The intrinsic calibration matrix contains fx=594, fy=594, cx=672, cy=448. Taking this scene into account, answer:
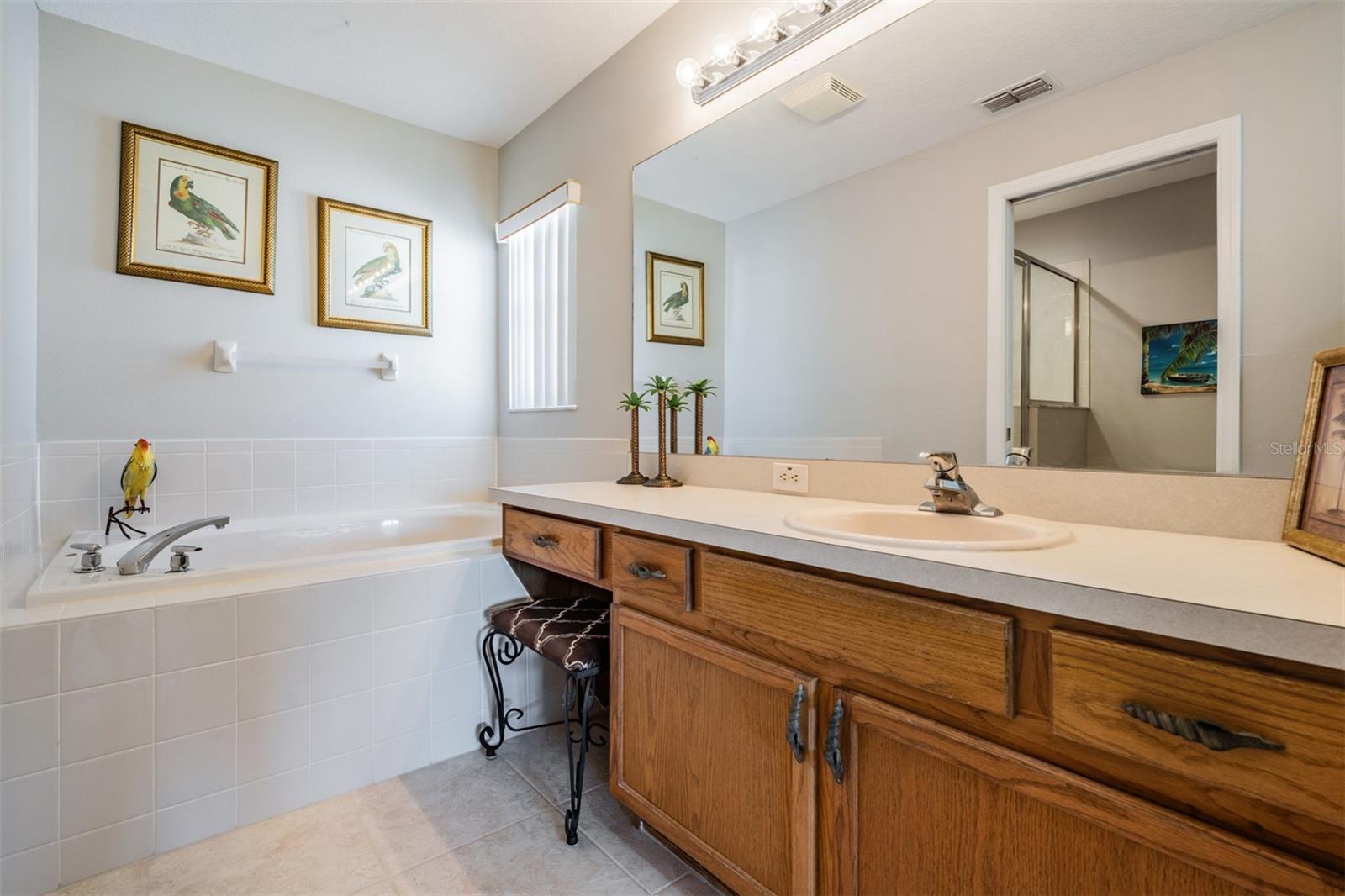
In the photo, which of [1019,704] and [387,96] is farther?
[387,96]

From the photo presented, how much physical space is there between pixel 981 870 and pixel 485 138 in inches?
131

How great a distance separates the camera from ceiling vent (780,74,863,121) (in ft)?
5.05

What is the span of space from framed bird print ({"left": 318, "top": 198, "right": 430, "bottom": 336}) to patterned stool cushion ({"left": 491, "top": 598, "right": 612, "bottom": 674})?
1.60 m

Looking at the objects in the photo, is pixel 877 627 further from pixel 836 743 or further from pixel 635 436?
pixel 635 436

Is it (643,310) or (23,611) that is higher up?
(643,310)

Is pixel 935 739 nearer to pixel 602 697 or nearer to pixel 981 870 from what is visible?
pixel 981 870

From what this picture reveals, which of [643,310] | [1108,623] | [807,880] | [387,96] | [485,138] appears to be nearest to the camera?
[1108,623]

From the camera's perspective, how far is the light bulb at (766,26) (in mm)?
1632

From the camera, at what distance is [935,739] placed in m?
0.83

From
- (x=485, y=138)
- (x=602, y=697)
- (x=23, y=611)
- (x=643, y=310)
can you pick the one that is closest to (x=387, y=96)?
(x=485, y=138)

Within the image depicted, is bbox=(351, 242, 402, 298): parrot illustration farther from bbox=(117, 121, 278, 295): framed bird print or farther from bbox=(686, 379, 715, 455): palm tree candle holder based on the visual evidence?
bbox=(686, 379, 715, 455): palm tree candle holder

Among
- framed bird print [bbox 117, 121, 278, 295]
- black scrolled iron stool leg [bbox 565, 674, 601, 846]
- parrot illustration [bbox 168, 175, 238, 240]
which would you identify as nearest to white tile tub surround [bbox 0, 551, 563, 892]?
black scrolled iron stool leg [bbox 565, 674, 601, 846]

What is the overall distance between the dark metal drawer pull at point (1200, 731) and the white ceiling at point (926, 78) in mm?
1095

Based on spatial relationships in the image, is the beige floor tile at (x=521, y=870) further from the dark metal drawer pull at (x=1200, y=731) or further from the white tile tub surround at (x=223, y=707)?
the dark metal drawer pull at (x=1200, y=731)
